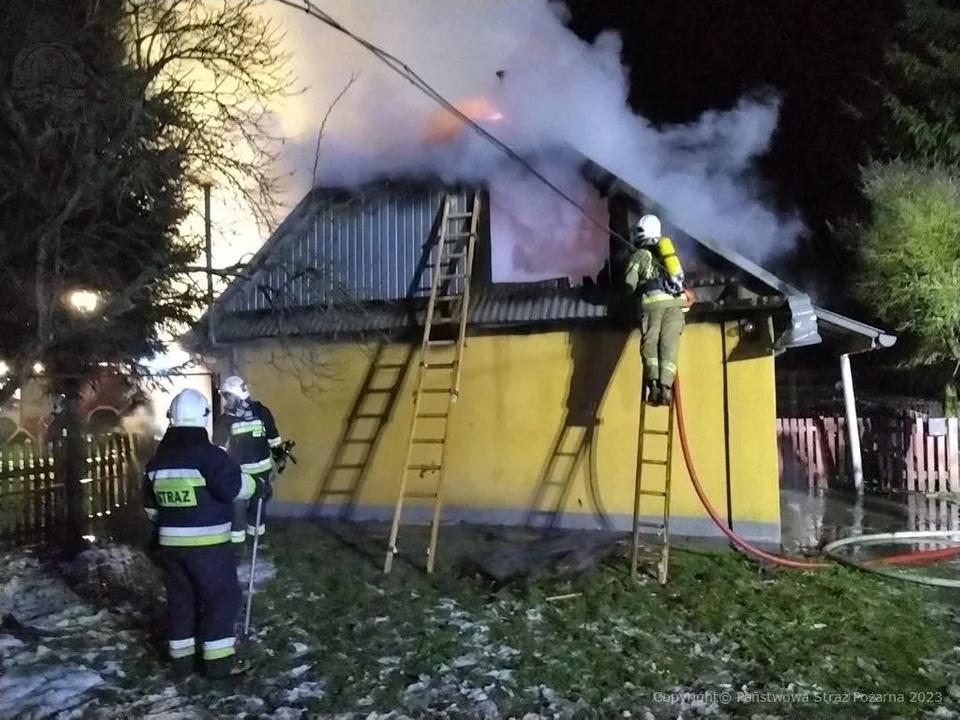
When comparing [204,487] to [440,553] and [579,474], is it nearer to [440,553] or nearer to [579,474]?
[440,553]

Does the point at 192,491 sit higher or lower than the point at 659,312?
lower

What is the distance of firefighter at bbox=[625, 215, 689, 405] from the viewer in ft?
23.4

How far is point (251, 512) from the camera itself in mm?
9875

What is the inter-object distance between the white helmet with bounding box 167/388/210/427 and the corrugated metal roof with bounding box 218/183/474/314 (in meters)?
3.98

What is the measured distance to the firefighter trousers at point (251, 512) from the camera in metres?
6.64

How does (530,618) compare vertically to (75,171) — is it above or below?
below

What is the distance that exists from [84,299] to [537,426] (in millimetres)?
6107

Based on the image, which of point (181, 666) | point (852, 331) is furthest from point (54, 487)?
point (852, 331)

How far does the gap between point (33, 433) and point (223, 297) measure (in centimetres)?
1134

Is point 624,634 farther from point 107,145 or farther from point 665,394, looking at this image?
point 107,145

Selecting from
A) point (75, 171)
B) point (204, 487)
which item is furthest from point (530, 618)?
point (75, 171)

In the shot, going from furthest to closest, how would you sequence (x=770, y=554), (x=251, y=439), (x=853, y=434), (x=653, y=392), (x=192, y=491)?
(x=853, y=434) → (x=770, y=554) → (x=653, y=392) → (x=251, y=439) → (x=192, y=491)

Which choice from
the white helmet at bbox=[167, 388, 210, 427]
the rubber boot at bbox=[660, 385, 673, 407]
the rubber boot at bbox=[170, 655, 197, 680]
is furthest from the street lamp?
the rubber boot at bbox=[660, 385, 673, 407]

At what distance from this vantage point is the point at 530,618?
6.14m
